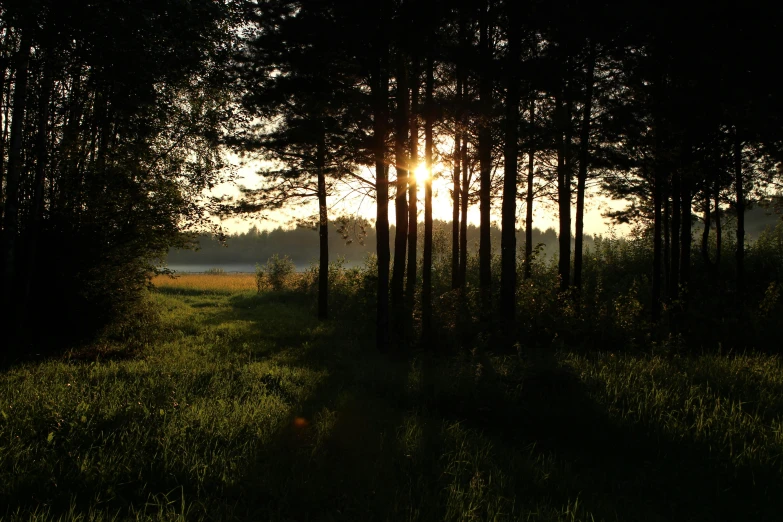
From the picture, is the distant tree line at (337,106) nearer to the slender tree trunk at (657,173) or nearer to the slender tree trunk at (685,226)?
the slender tree trunk at (657,173)

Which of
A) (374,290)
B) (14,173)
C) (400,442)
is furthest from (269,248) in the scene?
(400,442)

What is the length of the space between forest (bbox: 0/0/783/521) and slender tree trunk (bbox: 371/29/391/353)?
97 millimetres

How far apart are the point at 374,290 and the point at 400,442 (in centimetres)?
1305

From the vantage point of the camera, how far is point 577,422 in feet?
18.8

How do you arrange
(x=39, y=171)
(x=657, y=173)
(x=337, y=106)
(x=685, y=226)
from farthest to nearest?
(x=685, y=226)
(x=657, y=173)
(x=337, y=106)
(x=39, y=171)

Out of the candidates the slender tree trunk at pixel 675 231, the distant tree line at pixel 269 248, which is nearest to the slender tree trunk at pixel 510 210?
the slender tree trunk at pixel 675 231

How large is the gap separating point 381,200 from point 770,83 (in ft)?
30.9

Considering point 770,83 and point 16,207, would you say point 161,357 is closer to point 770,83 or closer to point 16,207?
point 16,207

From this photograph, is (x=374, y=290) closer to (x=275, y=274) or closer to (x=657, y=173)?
(x=657, y=173)

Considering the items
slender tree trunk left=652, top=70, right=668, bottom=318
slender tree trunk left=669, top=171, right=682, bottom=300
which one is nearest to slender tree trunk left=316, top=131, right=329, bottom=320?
slender tree trunk left=652, top=70, right=668, bottom=318

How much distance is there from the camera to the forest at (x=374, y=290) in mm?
4078

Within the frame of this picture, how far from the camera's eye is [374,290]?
1775cm

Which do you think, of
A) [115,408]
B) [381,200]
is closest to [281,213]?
[381,200]

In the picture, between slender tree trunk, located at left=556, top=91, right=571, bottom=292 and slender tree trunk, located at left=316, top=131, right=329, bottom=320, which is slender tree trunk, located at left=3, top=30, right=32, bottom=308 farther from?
slender tree trunk, located at left=556, top=91, right=571, bottom=292
